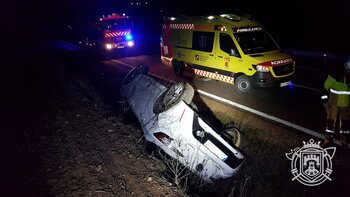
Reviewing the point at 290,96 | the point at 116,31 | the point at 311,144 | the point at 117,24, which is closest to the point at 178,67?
the point at 290,96

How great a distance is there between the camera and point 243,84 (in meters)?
8.95

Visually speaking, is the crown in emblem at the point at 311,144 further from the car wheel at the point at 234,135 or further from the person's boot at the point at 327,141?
the car wheel at the point at 234,135

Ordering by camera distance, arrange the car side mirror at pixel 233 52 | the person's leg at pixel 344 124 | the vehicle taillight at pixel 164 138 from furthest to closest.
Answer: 1. the car side mirror at pixel 233 52
2. the person's leg at pixel 344 124
3. the vehicle taillight at pixel 164 138

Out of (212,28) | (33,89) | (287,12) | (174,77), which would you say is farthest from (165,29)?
(287,12)

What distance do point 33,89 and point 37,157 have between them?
5.57 metres

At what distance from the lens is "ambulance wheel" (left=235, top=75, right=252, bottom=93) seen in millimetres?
8789

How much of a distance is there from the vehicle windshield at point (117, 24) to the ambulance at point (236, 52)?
7.68 metres

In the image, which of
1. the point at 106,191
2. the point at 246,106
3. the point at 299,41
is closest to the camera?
the point at 106,191

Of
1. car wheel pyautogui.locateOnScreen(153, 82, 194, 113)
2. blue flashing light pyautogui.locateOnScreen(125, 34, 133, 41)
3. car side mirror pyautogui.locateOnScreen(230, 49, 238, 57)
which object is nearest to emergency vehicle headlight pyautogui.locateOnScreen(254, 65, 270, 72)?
car side mirror pyautogui.locateOnScreen(230, 49, 238, 57)

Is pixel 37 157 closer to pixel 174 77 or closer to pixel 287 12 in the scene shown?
pixel 174 77

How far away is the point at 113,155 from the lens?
486 centimetres

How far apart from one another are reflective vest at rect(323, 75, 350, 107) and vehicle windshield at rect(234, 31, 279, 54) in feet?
11.9

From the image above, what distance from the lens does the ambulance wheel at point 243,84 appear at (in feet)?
28.8

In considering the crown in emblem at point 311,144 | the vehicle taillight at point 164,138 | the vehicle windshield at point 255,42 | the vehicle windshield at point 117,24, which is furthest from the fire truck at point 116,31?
the crown in emblem at point 311,144
